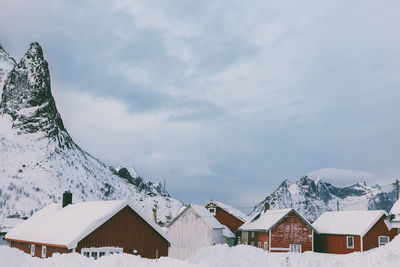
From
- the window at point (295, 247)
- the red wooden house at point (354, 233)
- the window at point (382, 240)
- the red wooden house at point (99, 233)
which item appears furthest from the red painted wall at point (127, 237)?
the window at point (382, 240)

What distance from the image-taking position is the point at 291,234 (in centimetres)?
4847

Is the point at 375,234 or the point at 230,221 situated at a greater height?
the point at 230,221

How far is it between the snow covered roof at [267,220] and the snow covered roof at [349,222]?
4.63 meters

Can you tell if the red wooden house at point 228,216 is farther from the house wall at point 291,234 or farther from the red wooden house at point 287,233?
the house wall at point 291,234

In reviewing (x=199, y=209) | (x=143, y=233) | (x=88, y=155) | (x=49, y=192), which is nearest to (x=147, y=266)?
(x=143, y=233)

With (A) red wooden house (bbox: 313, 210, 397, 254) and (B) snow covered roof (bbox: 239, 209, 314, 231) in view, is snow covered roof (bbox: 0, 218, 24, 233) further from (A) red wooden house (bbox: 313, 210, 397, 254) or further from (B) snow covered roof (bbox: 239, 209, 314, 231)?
(A) red wooden house (bbox: 313, 210, 397, 254)

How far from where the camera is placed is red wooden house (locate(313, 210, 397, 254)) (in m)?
47.7

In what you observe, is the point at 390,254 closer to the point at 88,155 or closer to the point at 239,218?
the point at 239,218

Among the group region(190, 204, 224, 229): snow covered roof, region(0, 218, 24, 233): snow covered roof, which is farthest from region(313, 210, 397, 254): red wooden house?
region(0, 218, 24, 233): snow covered roof

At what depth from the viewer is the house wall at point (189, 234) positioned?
159ft

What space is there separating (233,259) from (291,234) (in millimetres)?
31734

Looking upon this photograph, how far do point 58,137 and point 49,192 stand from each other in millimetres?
39885

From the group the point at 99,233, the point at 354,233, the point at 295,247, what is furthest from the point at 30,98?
the point at 99,233

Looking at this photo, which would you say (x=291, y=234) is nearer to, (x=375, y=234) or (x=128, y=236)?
(x=375, y=234)
